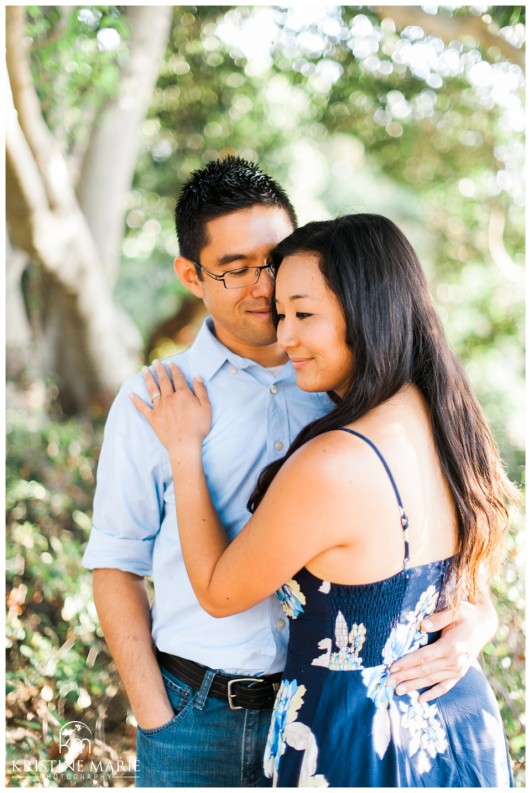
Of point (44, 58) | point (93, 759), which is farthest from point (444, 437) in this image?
point (44, 58)

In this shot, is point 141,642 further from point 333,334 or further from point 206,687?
point 333,334

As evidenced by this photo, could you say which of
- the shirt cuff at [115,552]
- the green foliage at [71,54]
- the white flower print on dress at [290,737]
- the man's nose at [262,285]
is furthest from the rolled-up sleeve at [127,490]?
the green foliage at [71,54]

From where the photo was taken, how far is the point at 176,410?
2393mm

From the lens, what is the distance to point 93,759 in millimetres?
3285

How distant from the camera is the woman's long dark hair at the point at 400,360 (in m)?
2.05

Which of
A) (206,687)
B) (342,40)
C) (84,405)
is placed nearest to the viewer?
(206,687)

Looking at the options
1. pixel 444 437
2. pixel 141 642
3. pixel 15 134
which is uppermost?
pixel 15 134

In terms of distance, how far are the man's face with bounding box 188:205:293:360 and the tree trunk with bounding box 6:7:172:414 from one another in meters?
2.36

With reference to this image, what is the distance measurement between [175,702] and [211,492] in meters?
0.65

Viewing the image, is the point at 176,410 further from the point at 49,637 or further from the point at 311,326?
the point at 49,637

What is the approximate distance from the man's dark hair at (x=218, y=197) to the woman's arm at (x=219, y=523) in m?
0.48

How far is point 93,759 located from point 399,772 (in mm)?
1810

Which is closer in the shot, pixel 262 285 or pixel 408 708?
pixel 408 708

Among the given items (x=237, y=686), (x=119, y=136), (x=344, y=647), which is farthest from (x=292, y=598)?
(x=119, y=136)
